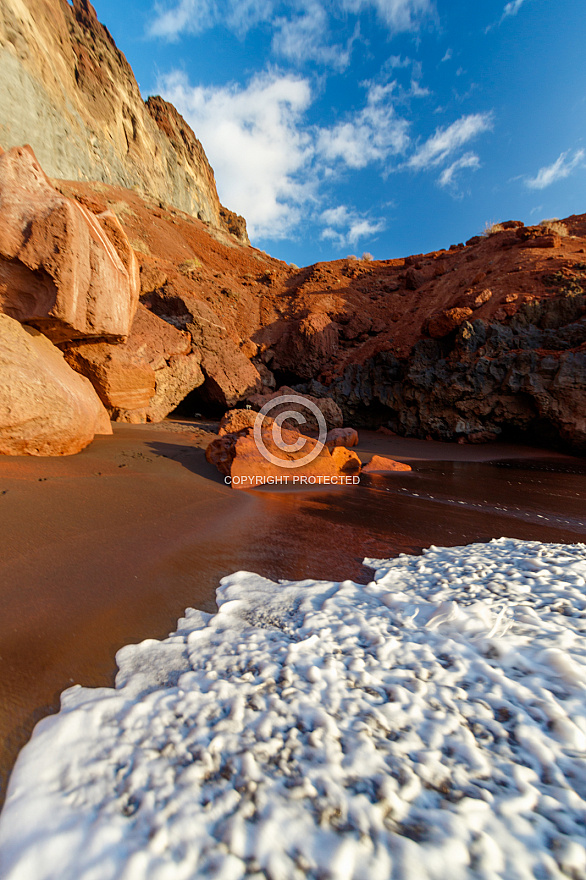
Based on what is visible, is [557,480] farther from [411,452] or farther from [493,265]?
[493,265]

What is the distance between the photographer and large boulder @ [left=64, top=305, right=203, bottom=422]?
18.7 ft

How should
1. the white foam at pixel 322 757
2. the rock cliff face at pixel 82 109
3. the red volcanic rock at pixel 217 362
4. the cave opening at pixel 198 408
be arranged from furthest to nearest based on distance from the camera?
the rock cliff face at pixel 82 109 < the cave opening at pixel 198 408 < the red volcanic rock at pixel 217 362 < the white foam at pixel 322 757

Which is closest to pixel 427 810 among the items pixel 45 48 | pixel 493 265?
pixel 493 265

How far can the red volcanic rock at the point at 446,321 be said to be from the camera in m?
9.50

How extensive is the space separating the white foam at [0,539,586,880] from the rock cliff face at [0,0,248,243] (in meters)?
21.1

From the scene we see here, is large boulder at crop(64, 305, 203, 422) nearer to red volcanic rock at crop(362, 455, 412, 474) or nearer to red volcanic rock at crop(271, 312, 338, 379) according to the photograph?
red volcanic rock at crop(271, 312, 338, 379)

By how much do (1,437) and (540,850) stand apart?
425 cm

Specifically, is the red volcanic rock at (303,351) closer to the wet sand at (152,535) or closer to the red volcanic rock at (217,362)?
the red volcanic rock at (217,362)

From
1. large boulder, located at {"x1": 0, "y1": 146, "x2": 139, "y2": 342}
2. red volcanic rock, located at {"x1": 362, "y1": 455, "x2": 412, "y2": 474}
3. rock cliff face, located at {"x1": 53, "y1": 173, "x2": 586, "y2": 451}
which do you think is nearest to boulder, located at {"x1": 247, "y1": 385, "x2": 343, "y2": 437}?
rock cliff face, located at {"x1": 53, "y1": 173, "x2": 586, "y2": 451}

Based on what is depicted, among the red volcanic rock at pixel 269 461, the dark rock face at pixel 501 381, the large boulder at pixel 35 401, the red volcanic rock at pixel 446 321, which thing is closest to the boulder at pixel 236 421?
the red volcanic rock at pixel 269 461

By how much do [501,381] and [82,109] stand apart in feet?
85.6

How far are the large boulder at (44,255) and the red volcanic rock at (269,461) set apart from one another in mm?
2292

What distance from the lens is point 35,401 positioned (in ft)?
10.9

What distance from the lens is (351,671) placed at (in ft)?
3.95
